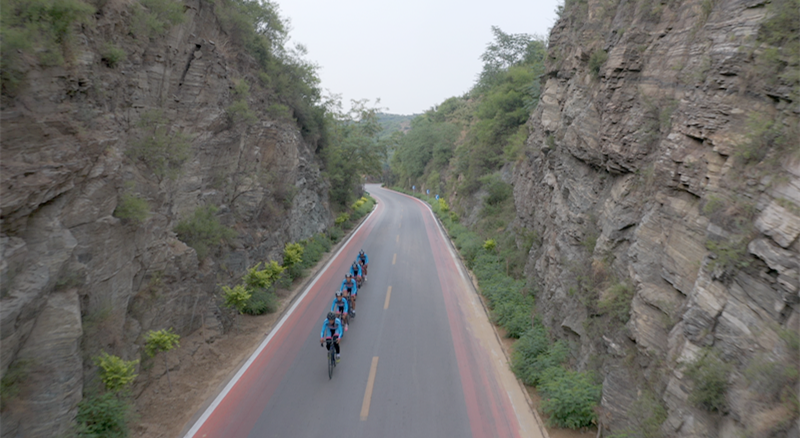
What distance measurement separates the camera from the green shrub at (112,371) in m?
6.64

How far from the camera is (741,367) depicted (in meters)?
4.67

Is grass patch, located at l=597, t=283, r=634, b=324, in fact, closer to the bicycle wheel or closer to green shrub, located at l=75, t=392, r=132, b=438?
the bicycle wheel

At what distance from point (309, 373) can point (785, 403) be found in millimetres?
8700

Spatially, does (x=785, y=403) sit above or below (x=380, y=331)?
above

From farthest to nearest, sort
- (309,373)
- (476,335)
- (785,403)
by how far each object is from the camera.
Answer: (476,335), (309,373), (785,403)

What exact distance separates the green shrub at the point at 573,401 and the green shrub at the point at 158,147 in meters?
10.3

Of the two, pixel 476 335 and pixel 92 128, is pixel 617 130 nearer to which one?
pixel 476 335

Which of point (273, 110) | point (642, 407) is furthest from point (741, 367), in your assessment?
point (273, 110)

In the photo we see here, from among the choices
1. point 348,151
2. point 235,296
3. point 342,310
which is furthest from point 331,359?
point 348,151

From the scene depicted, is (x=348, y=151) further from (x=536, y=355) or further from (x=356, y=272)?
(x=536, y=355)

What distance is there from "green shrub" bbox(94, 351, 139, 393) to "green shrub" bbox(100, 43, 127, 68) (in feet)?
19.2

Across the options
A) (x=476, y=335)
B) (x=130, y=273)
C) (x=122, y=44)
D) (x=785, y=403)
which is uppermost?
(x=122, y=44)

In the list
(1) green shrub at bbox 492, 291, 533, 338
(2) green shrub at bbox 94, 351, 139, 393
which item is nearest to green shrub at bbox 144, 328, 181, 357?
(2) green shrub at bbox 94, 351, 139, 393

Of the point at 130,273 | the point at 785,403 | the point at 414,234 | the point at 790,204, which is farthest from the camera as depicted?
the point at 414,234
